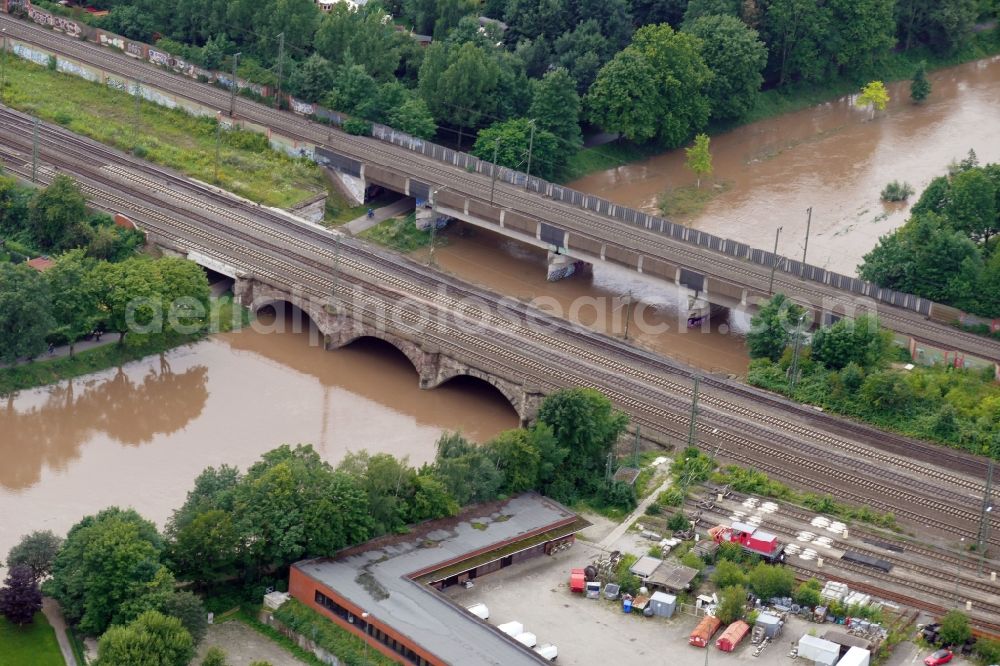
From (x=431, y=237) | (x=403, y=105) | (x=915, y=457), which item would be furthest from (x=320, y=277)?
(x=915, y=457)

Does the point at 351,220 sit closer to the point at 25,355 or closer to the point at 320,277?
the point at 320,277

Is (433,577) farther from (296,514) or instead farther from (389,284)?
(389,284)

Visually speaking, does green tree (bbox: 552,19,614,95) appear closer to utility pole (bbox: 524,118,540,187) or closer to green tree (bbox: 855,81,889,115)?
utility pole (bbox: 524,118,540,187)

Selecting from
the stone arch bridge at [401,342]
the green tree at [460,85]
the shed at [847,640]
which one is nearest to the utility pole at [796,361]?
the stone arch bridge at [401,342]

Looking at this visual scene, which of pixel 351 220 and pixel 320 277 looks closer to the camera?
pixel 320 277

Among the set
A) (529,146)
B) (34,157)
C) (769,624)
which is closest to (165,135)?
(34,157)

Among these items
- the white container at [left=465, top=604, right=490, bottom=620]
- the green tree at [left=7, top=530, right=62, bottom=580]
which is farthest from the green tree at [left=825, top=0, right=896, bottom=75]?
the green tree at [left=7, top=530, right=62, bottom=580]

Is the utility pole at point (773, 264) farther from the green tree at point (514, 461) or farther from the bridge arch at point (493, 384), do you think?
the green tree at point (514, 461)
